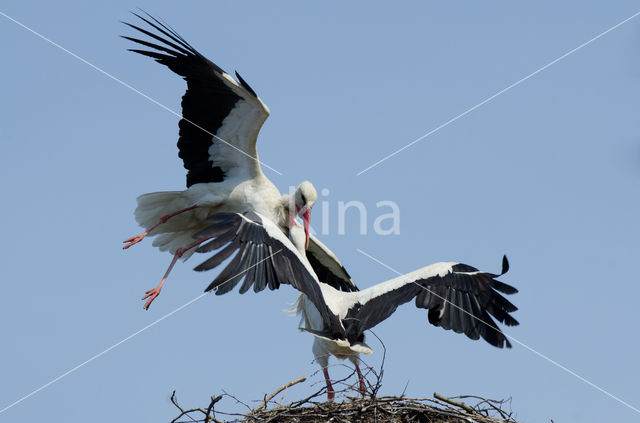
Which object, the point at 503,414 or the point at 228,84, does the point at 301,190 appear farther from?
the point at 503,414

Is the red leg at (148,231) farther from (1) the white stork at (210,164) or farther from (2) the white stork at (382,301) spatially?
(2) the white stork at (382,301)

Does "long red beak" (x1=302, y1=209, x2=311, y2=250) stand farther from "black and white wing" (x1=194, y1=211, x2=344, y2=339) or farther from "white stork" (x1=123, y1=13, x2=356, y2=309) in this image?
"black and white wing" (x1=194, y1=211, x2=344, y2=339)

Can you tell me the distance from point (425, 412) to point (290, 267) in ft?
4.78

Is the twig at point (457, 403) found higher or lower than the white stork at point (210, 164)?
lower

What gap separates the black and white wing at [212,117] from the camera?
30.8ft

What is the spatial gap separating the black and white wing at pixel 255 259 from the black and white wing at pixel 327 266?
2050 millimetres

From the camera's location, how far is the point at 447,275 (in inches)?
334

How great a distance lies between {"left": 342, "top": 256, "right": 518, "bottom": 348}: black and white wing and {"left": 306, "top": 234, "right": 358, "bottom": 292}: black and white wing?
176cm

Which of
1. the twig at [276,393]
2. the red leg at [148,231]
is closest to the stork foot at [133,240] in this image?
the red leg at [148,231]

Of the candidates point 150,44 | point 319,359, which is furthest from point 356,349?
point 150,44

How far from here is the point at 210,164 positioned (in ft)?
32.1

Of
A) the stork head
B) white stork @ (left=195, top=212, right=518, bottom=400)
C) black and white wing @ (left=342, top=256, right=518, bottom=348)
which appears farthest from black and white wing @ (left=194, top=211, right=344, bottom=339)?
the stork head

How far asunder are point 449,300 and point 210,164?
2615 mm

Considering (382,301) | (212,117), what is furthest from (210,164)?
(382,301)
